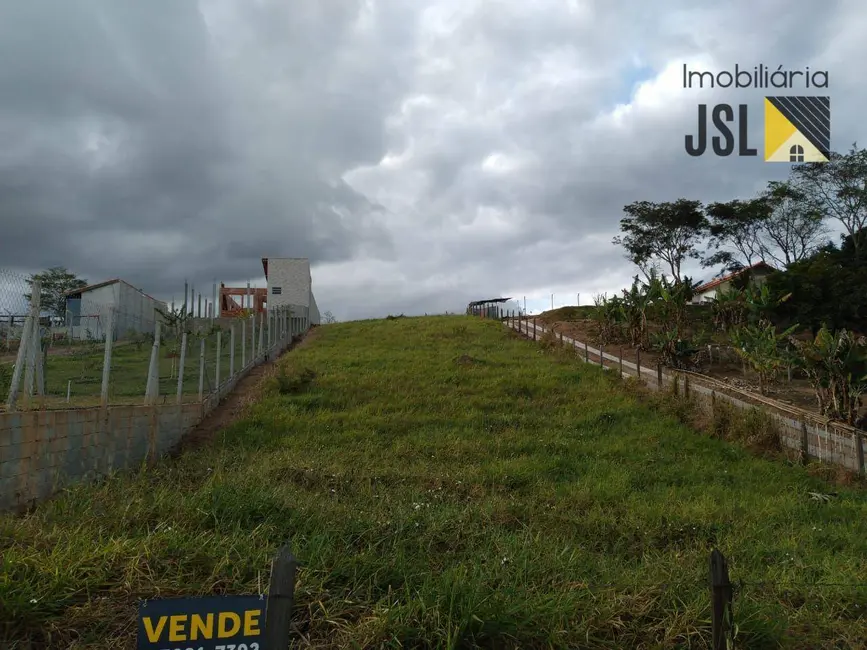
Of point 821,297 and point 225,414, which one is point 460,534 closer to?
point 225,414

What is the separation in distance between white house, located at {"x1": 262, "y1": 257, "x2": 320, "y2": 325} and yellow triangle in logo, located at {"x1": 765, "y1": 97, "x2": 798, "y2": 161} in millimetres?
24774

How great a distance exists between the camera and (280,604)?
271 centimetres

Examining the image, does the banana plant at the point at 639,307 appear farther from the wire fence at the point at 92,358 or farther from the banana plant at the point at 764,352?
the wire fence at the point at 92,358

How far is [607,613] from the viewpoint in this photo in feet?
12.6

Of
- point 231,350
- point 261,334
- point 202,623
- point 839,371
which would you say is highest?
point 261,334

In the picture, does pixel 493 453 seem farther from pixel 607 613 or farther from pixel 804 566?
pixel 607 613

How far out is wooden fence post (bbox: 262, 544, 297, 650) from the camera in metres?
2.68

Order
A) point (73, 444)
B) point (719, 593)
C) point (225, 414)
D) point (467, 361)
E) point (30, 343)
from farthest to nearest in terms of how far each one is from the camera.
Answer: point (467, 361) → point (225, 414) → point (73, 444) → point (30, 343) → point (719, 593)

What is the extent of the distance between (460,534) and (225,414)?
821 centimetres

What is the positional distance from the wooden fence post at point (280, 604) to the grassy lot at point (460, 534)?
0.91 meters

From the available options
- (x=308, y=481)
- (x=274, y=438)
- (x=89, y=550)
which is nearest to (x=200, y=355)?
(x=274, y=438)

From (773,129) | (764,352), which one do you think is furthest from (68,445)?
(773,129)

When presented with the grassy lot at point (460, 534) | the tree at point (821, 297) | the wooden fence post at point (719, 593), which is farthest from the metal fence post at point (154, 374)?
the tree at point (821, 297)

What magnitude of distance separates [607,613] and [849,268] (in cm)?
3039
